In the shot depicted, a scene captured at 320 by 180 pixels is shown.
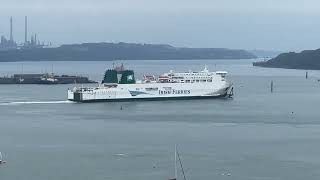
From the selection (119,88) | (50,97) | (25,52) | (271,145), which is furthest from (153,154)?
(25,52)

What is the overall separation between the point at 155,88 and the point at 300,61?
39804mm

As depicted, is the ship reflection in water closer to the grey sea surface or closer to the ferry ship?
the ferry ship

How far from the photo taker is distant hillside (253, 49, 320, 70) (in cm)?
5966

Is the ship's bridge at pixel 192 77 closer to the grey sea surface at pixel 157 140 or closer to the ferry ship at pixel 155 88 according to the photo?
the ferry ship at pixel 155 88

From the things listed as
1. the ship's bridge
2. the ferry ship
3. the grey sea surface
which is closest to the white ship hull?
the ferry ship

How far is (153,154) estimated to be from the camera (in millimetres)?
11445

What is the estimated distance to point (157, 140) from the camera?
13195 millimetres

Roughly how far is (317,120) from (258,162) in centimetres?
642

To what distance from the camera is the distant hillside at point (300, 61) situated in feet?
196

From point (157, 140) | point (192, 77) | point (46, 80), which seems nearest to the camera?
point (157, 140)

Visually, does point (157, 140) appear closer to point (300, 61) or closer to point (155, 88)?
point (155, 88)

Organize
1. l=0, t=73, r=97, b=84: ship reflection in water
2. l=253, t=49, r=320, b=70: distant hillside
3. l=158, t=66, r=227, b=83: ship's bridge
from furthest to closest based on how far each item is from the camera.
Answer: l=253, t=49, r=320, b=70: distant hillside, l=0, t=73, r=97, b=84: ship reflection in water, l=158, t=66, r=227, b=83: ship's bridge

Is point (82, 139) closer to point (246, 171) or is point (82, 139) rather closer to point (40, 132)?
point (40, 132)

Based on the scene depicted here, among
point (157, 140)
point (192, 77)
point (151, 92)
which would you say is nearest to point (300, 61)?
point (192, 77)
